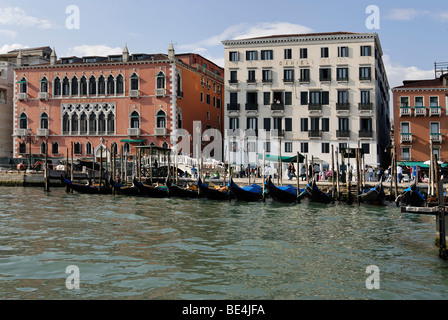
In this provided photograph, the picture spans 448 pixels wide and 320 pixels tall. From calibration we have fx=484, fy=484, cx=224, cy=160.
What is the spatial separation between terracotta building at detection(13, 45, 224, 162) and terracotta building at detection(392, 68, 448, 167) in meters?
14.8

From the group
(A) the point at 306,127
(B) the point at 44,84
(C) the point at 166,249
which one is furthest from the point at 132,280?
(B) the point at 44,84

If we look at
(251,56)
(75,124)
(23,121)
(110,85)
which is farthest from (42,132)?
(251,56)

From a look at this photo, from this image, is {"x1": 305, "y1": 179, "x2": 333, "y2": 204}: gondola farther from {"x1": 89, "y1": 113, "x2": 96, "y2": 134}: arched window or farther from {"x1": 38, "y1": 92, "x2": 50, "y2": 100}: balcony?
{"x1": 38, "y1": 92, "x2": 50, "y2": 100}: balcony

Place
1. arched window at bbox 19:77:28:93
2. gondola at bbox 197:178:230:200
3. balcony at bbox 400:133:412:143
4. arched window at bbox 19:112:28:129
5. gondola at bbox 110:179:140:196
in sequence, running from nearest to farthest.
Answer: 1. gondola at bbox 197:178:230:200
2. gondola at bbox 110:179:140:196
3. balcony at bbox 400:133:412:143
4. arched window at bbox 19:112:28:129
5. arched window at bbox 19:77:28:93

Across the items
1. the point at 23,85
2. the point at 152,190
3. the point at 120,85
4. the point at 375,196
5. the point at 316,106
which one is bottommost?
the point at 375,196

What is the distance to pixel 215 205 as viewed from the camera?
18.6 meters

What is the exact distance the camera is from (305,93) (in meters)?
33.3

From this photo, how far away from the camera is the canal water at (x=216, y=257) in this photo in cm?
643

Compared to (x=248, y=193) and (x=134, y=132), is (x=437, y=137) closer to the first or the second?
(x=248, y=193)

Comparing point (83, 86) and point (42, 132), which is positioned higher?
point (83, 86)

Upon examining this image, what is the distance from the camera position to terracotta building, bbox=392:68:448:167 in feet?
104

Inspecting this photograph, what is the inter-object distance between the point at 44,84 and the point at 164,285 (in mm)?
33223

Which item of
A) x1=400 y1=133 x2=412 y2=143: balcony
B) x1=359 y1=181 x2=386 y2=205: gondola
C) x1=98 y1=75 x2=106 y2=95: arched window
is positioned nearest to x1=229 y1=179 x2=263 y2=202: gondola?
x1=359 y1=181 x2=386 y2=205: gondola

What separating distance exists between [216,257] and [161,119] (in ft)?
87.9
